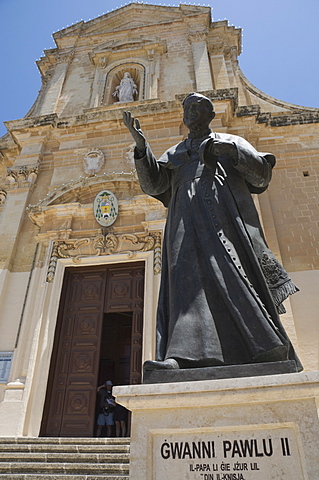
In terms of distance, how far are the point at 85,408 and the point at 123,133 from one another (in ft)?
22.0

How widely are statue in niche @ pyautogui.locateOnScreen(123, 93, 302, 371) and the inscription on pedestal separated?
1.23 ft

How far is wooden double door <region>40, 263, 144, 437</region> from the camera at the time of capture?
6574mm

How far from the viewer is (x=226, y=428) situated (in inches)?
65.8

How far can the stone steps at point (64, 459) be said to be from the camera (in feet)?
12.7

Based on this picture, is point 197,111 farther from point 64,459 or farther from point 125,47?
point 125,47

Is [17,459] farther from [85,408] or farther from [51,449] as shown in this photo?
[85,408]

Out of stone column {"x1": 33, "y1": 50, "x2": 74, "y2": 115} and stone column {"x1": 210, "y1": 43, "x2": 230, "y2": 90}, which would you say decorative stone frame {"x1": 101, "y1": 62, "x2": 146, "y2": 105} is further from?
stone column {"x1": 210, "y1": 43, "x2": 230, "y2": 90}

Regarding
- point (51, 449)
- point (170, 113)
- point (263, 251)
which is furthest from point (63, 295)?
point (263, 251)

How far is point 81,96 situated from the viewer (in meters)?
11.9

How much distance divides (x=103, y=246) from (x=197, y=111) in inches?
212

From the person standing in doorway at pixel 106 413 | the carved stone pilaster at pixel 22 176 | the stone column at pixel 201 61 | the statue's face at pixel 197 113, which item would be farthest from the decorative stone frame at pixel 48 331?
the stone column at pixel 201 61

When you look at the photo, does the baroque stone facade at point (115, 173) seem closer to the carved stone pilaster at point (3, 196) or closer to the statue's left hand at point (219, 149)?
the carved stone pilaster at point (3, 196)

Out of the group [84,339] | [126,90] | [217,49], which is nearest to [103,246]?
[84,339]

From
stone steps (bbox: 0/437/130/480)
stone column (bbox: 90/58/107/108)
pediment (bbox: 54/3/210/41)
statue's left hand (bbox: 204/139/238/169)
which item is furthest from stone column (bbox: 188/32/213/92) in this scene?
stone steps (bbox: 0/437/130/480)
